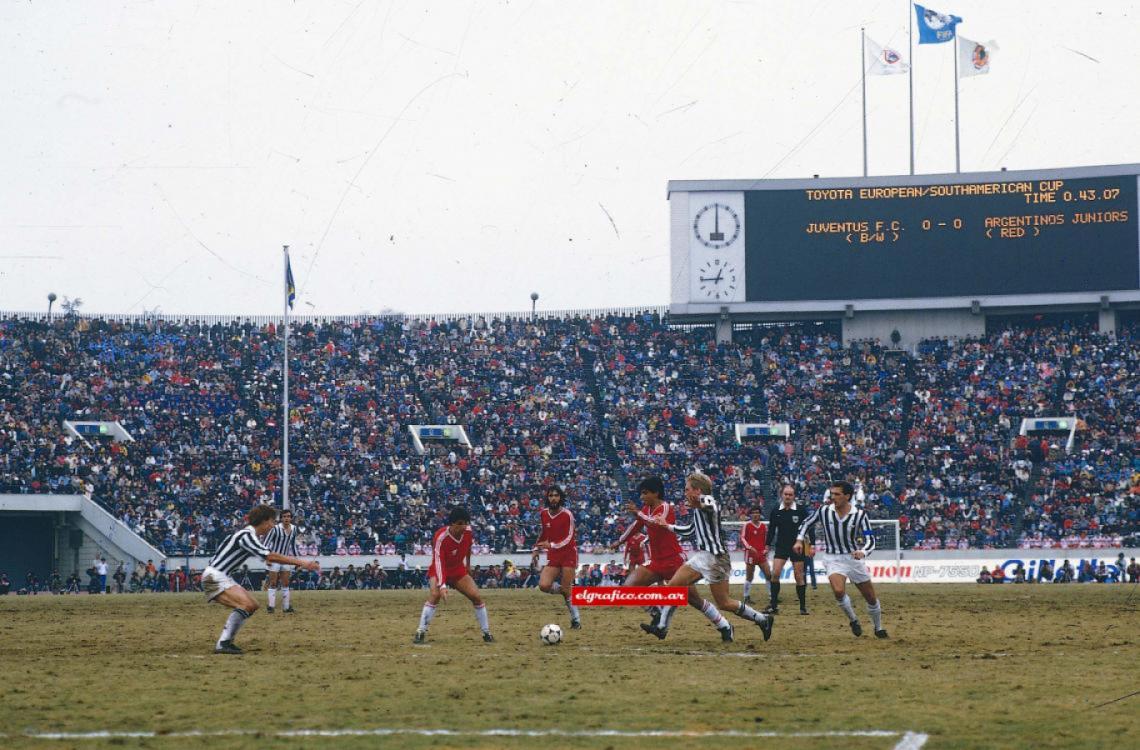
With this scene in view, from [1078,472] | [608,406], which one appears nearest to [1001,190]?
[1078,472]

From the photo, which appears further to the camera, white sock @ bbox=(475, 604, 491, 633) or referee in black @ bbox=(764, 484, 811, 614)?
referee in black @ bbox=(764, 484, 811, 614)

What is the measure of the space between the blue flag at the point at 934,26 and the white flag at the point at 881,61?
1409mm

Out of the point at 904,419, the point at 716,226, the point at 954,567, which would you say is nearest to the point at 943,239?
the point at 904,419

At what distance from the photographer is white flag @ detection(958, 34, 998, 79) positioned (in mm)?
64000

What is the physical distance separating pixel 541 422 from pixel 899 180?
19407 millimetres

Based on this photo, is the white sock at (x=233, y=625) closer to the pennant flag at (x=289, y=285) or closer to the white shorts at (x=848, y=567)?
the white shorts at (x=848, y=567)

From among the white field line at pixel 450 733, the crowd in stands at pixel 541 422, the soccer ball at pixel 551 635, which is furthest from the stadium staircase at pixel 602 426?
the white field line at pixel 450 733

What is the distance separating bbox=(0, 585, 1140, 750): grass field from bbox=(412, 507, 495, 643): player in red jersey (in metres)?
0.51

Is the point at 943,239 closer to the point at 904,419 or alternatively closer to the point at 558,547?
the point at 904,419

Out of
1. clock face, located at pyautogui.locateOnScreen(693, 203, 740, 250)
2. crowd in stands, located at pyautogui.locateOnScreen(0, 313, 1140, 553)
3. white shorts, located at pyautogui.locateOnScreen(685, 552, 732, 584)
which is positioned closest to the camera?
white shorts, located at pyautogui.locateOnScreen(685, 552, 732, 584)

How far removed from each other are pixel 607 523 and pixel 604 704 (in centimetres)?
4003

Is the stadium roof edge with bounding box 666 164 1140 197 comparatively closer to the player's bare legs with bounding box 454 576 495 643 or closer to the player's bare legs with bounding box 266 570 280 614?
the player's bare legs with bounding box 266 570 280 614

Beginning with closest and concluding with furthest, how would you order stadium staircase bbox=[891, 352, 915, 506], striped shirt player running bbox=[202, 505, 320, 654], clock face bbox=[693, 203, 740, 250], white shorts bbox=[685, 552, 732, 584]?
striped shirt player running bbox=[202, 505, 320, 654] < white shorts bbox=[685, 552, 732, 584] < stadium staircase bbox=[891, 352, 915, 506] < clock face bbox=[693, 203, 740, 250]

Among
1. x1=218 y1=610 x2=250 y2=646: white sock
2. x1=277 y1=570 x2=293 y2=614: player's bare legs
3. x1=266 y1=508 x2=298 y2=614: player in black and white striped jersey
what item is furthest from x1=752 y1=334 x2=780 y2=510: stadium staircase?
x1=218 y1=610 x2=250 y2=646: white sock
